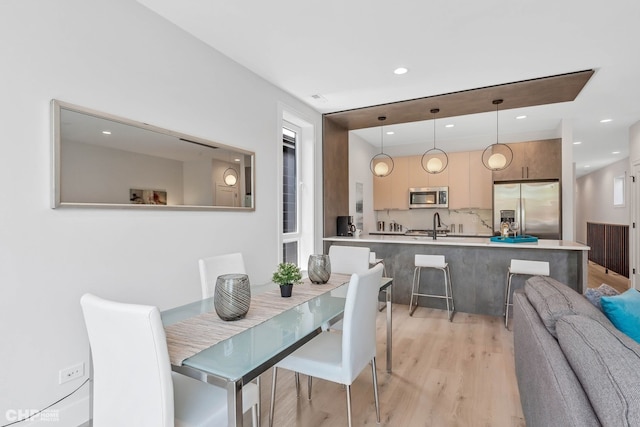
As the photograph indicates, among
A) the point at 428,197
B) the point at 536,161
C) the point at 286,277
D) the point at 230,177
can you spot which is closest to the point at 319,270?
the point at 286,277

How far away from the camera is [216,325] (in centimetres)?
157

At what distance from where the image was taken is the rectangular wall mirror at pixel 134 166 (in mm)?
1878

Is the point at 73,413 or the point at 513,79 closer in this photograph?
the point at 73,413

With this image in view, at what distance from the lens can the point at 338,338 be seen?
6.85 ft

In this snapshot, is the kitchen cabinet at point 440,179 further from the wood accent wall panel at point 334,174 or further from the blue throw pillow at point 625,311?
the blue throw pillow at point 625,311

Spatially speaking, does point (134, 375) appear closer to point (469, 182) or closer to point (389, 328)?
point (389, 328)

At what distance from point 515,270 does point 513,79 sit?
6.47 ft

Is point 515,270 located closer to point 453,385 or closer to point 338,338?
point 453,385

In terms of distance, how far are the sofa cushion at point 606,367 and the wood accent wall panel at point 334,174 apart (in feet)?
11.6

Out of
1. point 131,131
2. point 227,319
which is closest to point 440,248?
point 227,319

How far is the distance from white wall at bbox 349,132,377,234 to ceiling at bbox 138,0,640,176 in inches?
64.3

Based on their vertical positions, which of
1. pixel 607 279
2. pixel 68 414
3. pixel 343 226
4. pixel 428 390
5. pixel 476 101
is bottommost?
pixel 607 279

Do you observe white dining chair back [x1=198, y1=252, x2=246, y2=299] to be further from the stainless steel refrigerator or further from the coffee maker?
the stainless steel refrigerator

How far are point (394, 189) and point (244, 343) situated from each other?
572 cm
